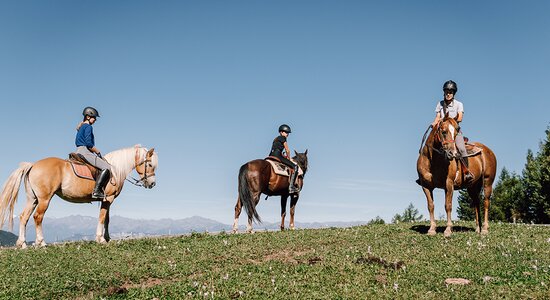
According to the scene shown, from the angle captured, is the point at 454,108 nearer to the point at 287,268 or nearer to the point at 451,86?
the point at 451,86

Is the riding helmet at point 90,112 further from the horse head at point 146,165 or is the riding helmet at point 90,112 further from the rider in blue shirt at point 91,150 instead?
the horse head at point 146,165

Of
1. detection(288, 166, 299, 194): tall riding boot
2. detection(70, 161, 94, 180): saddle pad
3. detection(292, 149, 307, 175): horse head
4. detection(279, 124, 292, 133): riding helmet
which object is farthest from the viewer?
detection(292, 149, 307, 175): horse head

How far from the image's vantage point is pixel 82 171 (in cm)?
1933

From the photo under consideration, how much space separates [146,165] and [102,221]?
115 inches

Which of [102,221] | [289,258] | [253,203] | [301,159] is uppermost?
[301,159]

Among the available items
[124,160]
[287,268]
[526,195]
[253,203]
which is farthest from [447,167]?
[526,195]

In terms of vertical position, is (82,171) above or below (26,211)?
above

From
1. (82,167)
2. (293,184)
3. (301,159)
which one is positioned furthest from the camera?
(301,159)

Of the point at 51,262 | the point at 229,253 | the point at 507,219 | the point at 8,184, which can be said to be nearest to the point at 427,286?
the point at 229,253

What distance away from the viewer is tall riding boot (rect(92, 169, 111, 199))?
1934cm

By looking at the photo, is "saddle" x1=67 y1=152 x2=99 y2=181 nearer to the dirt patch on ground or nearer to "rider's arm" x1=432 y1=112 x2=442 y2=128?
the dirt patch on ground

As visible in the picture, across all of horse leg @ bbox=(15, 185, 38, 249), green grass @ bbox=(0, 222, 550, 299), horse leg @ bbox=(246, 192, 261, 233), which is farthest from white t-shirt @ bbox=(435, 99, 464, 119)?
horse leg @ bbox=(15, 185, 38, 249)

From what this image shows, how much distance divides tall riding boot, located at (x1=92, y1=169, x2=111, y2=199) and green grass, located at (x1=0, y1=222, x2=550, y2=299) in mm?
2436

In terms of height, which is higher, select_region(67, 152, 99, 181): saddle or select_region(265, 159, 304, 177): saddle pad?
select_region(265, 159, 304, 177): saddle pad
